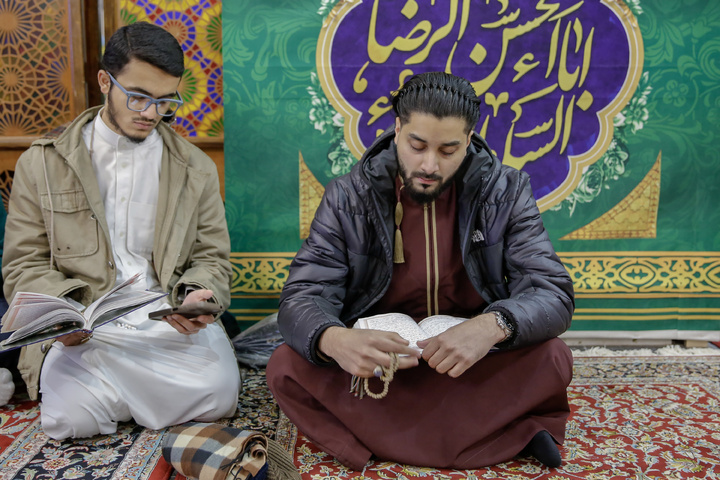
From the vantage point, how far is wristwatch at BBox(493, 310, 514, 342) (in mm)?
2182

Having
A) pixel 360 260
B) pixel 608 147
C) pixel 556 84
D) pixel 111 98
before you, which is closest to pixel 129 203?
pixel 111 98

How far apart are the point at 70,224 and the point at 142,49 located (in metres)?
0.75

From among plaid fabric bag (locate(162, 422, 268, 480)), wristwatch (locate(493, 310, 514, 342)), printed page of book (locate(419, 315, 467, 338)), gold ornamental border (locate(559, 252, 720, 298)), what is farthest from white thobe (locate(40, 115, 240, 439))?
gold ornamental border (locate(559, 252, 720, 298))

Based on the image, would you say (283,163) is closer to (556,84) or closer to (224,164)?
(224,164)

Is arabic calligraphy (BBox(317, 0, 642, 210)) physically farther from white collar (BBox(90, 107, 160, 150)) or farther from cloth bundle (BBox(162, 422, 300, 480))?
cloth bundle (BBox(162, 422, 300, 480))

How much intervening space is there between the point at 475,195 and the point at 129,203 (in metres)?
1.43

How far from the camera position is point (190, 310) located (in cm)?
240

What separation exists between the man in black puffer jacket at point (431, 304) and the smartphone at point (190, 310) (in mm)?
276

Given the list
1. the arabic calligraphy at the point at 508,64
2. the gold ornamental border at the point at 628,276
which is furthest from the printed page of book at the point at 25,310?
the arabic calligraphy at the point at 508,64

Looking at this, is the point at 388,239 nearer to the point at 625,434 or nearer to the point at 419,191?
the point at 419,191

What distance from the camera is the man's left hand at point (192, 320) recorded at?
2.52 metres

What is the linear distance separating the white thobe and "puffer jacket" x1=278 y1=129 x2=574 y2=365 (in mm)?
500

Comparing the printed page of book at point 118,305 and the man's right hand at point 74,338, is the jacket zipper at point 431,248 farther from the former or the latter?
the man's right hand at point 74,338

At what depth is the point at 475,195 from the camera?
252 cm
